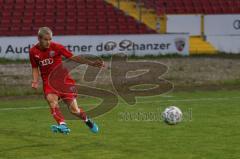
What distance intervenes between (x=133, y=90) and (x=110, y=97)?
172cm

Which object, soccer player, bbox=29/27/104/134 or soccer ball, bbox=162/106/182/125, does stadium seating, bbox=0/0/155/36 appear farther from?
soccer player, bbox=29/27/104/134

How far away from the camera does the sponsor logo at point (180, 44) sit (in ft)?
108

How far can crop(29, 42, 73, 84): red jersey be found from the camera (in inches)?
505

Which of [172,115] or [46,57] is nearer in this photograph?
[46,57]

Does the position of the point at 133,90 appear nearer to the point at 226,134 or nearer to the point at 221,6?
the point at 226,134

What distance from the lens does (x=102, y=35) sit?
31.5 m

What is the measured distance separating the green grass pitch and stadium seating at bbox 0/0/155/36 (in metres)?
13.7

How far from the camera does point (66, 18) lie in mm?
34969

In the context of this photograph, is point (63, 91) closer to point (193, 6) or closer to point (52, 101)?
point (52, 101)

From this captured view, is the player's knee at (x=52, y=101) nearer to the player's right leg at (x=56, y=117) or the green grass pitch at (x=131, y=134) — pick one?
the player's right leg at (x=56, y=117)

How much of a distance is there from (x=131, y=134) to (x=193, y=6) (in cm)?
2661

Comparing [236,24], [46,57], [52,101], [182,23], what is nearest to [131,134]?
[52,101]

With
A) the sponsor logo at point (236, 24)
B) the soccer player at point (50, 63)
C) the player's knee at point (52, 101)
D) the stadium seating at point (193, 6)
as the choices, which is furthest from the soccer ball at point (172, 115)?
the stadium seating at point (193, 6)

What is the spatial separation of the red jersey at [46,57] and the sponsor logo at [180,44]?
20.4 metres
